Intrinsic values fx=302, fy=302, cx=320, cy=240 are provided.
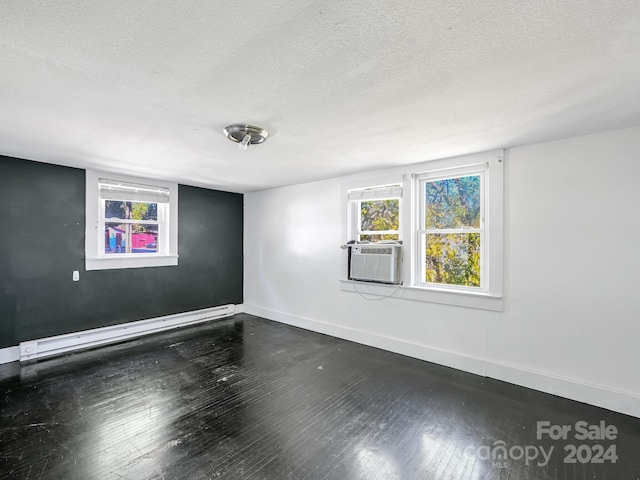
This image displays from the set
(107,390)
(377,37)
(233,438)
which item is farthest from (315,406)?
(377,37)

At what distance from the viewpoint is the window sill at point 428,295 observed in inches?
119

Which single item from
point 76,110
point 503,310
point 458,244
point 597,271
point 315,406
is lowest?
point 315,406

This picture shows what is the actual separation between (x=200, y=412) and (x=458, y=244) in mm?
2980

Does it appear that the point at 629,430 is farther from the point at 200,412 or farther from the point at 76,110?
the point at 76,110

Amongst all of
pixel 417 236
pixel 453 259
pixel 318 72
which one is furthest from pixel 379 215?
pixel 318 72

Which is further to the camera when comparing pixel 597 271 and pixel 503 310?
pixel 503 310

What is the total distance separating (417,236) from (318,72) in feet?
8.09

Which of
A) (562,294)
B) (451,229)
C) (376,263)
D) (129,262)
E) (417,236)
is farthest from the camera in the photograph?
(129,262)

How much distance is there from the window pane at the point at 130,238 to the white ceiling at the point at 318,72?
157cm

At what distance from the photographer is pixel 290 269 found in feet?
16.1

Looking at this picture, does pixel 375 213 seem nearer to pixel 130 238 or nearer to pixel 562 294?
pixel 562 294

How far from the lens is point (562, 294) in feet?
8.70

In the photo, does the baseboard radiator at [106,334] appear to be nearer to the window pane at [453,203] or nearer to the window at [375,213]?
the window at [375,213]

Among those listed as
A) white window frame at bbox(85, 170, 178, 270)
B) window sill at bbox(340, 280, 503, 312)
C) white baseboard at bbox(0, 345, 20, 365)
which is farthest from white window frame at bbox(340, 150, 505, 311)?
white baseboard at bbox(0, 345, 20, 365)
